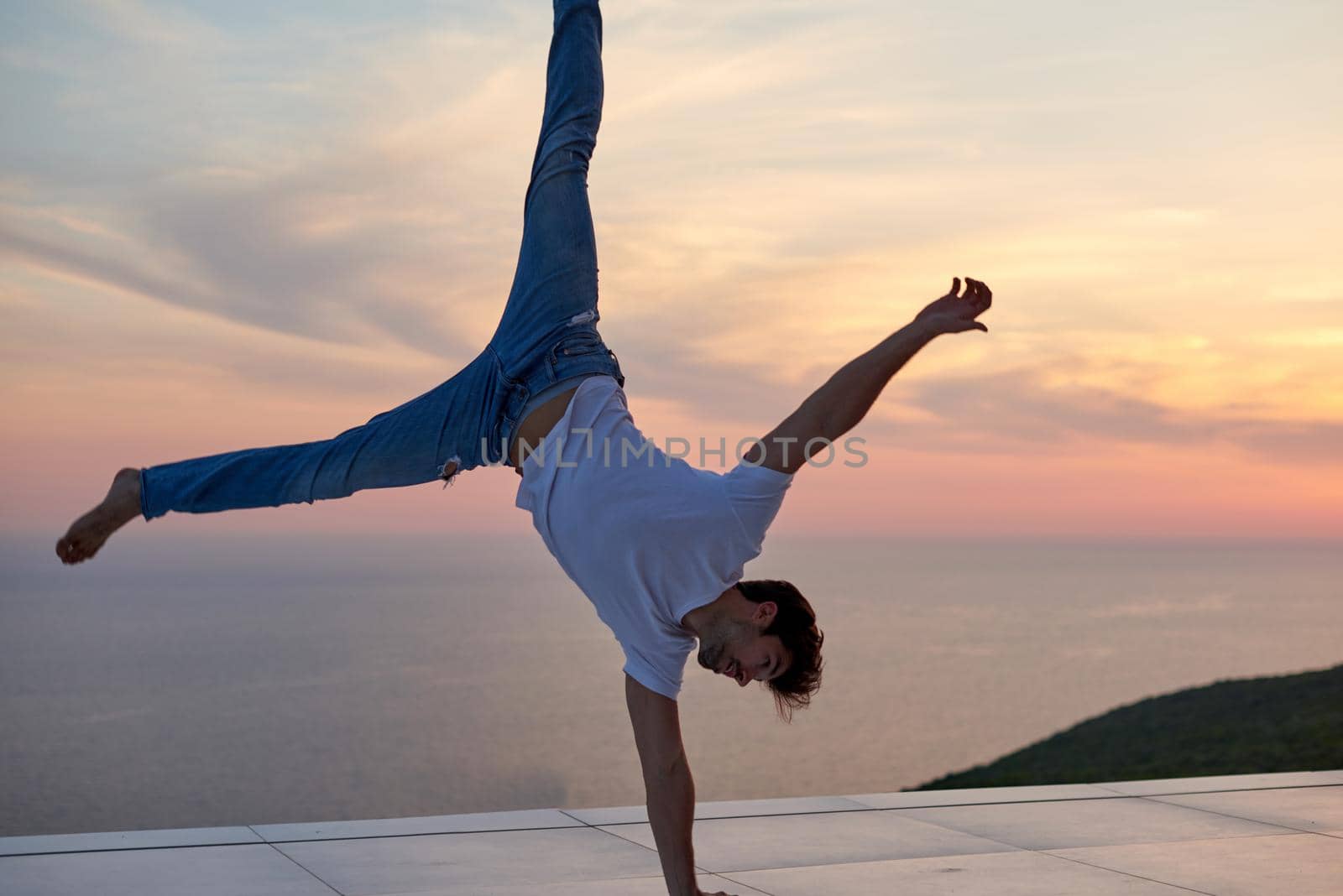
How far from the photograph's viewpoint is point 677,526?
2.51 metres

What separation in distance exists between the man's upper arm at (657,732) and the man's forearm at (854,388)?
0.78 m

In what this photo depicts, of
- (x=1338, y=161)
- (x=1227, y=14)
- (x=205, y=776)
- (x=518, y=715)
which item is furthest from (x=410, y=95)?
(x=205, y=776)

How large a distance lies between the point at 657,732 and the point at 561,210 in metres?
1.25

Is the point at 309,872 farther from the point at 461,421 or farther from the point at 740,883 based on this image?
the point at 461,421

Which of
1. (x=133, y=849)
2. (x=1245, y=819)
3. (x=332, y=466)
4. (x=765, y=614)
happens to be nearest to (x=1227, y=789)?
(x=1245, y=819)

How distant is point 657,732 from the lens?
2.76 metres

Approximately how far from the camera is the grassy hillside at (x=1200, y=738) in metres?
10.9

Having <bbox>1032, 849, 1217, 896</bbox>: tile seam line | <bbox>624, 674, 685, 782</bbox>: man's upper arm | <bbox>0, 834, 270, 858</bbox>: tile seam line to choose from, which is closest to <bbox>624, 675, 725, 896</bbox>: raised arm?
<bbox>624, 674, 685, 782</bbox>: man's upper arm

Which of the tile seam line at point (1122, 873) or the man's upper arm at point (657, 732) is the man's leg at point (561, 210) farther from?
the tile seam line at point (1122, 873)

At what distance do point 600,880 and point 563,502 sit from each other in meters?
1.37

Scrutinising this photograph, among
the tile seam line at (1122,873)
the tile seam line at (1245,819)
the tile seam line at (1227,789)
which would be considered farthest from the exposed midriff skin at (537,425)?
the tile seam line at (1245,819)

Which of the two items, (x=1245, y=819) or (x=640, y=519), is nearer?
(x=640, y=519)

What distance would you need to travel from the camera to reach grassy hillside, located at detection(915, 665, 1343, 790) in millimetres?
10945

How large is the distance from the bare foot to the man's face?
1.35m
